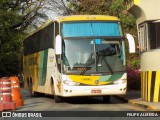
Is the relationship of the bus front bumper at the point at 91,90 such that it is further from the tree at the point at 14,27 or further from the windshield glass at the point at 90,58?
the tree at the point at 14,27

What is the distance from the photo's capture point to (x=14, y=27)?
50.8m

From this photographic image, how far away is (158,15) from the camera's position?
19328 millimetres

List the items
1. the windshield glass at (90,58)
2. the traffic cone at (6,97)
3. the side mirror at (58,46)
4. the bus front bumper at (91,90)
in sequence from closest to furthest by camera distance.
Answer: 1. the traffic cone at (6,97)
2. the side mirror at (58,46)
3. the bus front bumper at (91,90)
4. the windshield glass at (90,58)

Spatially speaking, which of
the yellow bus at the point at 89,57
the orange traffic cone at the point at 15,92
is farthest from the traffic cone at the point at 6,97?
the yellow bus at the point at 89,57

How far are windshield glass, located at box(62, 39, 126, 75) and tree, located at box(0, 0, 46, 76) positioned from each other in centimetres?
2431

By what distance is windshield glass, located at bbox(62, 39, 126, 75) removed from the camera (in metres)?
19.2

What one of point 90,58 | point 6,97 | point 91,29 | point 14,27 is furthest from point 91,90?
point 14,27

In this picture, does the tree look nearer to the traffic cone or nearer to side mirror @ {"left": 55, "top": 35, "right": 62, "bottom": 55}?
side mirror @ {"left": 55, "top": 35, "right": 62, "bottom": 55}

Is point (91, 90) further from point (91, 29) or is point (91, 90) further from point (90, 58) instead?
point (91, 29)

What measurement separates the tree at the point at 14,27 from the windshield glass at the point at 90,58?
79.7ft

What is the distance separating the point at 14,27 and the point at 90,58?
32653 millimetres

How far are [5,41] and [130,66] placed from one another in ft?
58.6

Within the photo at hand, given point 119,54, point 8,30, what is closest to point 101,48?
point 119,54

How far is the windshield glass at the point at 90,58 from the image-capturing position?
19.2 metres
